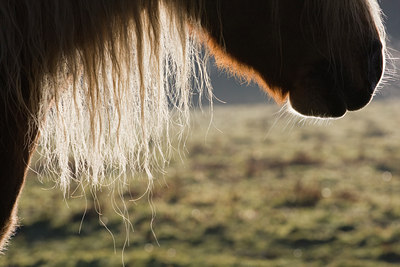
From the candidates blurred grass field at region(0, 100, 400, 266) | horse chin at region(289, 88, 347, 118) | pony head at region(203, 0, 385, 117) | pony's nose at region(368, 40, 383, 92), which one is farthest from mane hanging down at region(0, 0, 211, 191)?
blurred grass field at region(0, 100, 400, 266)

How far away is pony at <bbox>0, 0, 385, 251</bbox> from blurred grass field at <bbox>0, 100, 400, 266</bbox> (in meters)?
2.50

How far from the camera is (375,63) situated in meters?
1.79

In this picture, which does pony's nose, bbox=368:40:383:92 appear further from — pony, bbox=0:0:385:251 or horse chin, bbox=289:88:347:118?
horse chin, bbox=289:88:347:118

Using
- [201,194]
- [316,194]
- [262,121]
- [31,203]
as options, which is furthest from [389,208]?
[262,121]

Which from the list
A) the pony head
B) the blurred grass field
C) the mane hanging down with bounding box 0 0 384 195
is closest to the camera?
the mane hanging down with bounding box 0 0 384 195

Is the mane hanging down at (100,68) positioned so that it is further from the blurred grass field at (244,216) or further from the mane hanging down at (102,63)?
the blurred grass field at (244,216)

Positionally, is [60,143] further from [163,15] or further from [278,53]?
[278,53]

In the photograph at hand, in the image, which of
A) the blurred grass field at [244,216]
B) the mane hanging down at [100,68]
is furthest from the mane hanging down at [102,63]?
the blurred grass field at [244,216]

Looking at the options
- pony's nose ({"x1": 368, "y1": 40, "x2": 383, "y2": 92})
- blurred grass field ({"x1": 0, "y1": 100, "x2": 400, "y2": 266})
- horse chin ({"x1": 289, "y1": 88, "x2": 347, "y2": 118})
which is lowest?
blurred grass field ({"x1": 0, "y1": 100, "x2": 400, "y2": 266})

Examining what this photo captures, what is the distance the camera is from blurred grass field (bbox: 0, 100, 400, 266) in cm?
705

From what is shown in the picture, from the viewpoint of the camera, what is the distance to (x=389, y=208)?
8867 mm

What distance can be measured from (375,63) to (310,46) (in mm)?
224

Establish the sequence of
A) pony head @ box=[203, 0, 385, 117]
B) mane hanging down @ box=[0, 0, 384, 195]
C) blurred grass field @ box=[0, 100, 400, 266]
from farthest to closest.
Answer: blurred grass field @ box=[0, 100, 400, 266], pony head @ box=[203, 0, 385, 117], mane hanging down @ box=[0, 0, 384, 195]

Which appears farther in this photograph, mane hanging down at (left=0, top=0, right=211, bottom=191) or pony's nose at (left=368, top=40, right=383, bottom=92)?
pony's nose at (left=368, top=40, right=383, bottom=92)
